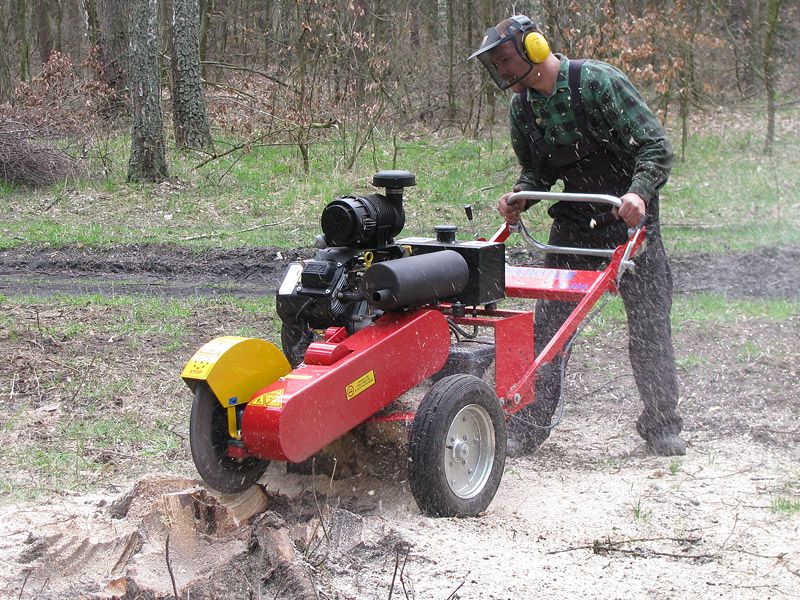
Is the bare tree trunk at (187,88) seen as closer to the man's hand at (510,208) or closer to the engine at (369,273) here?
the man's hand at (510,208)

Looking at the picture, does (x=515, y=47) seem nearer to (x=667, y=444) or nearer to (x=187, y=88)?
(x=667, y=444)

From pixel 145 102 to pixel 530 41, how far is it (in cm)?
822

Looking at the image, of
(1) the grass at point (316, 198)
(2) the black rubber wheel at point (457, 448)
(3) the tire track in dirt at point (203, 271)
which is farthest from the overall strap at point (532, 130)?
(1) the grass at point (316, 198)

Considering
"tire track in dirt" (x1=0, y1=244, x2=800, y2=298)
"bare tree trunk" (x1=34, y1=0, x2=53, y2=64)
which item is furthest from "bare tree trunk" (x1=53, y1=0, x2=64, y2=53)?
"tire track in dirt" (x1=0, y1=244, x2=800, y2=298)

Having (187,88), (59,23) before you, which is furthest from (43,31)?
(187,88)

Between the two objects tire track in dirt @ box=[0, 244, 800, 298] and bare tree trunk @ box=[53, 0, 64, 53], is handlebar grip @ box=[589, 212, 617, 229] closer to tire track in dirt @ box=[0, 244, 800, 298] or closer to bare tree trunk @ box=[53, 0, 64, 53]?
tire track in dirt @ box=[0, 244, 800, 298]

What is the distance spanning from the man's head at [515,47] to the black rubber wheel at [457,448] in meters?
1.60

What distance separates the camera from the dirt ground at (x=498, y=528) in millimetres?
3244

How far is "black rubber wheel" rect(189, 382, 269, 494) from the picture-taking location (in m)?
3.66

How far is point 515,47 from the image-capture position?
15.1ft

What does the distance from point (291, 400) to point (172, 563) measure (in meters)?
0.68

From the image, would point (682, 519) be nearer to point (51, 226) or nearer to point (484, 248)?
point (484, 248)

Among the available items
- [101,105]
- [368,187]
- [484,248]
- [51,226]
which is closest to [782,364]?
[484,248]

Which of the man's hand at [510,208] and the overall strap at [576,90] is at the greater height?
the overall strap at [576,90]
